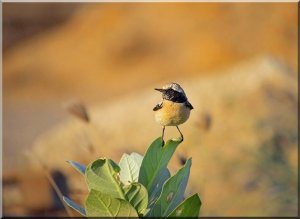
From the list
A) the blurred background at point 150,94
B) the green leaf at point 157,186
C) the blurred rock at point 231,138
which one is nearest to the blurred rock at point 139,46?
the blurred background at point 150,94

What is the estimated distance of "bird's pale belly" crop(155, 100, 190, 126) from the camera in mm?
1265

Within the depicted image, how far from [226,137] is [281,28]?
8.44 meters

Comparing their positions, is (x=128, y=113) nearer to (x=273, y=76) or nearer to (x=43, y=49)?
(x=273, y=76)

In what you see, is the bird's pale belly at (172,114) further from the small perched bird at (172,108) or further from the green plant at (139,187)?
the green plant at (139,187)

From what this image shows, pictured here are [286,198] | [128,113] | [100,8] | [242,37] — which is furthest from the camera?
[100,8]

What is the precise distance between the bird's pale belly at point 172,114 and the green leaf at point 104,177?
28 cm

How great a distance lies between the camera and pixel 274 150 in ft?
20.4

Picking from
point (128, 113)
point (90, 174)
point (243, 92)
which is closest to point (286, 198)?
point (243, 92)

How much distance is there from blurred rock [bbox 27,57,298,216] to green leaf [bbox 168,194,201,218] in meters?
4.04

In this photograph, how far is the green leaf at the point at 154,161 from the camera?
5.18ft

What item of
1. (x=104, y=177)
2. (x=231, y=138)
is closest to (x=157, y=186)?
(x=104, y=177)

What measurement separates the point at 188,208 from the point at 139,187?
0.14 metres

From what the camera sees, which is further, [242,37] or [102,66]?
[102,66]

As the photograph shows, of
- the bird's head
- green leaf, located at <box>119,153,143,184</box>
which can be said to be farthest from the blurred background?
the bird's head
